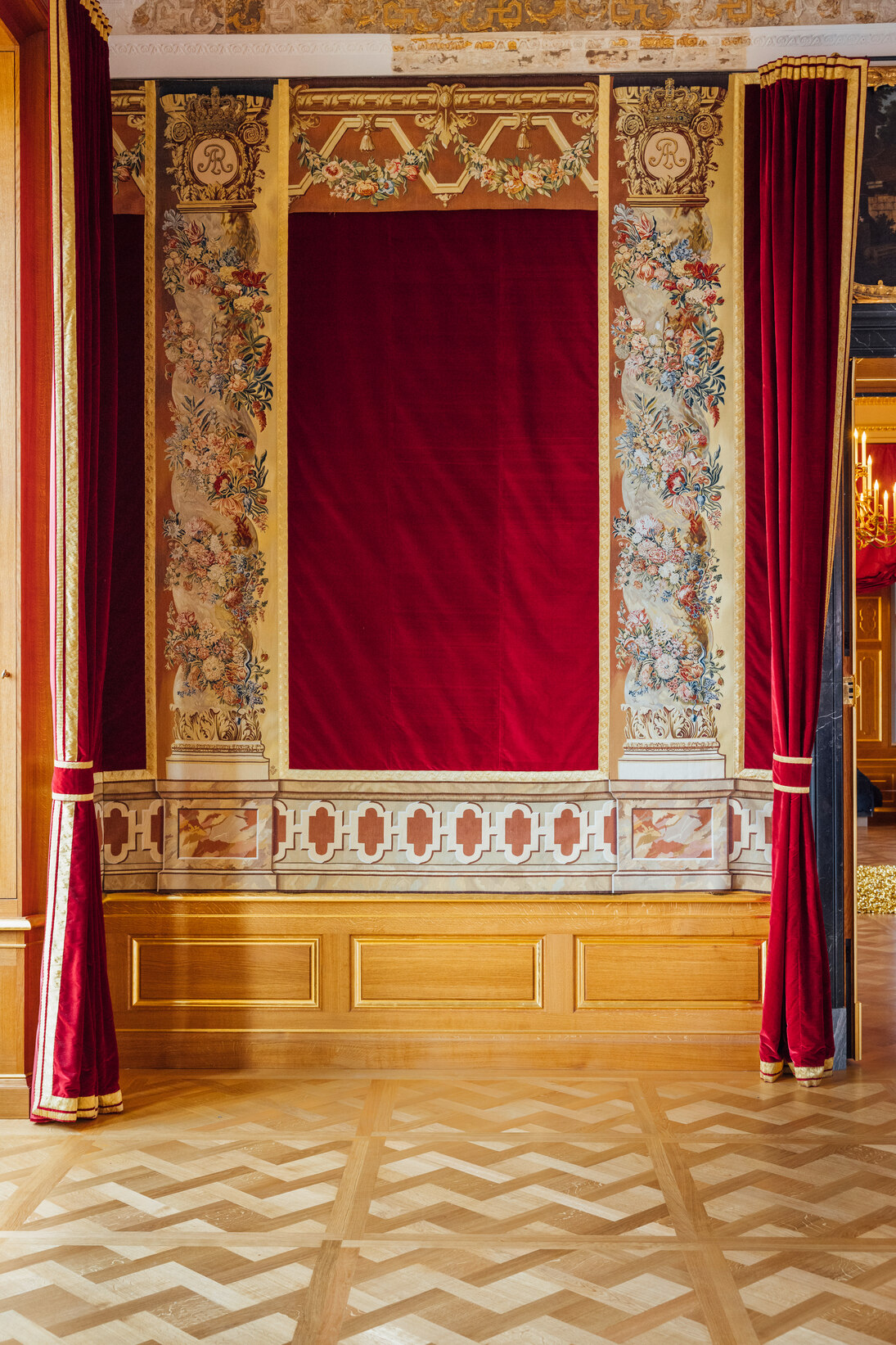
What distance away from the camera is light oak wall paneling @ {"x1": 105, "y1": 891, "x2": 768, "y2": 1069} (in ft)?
13.1

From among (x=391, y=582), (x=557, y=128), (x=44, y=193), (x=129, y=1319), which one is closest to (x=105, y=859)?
(x=391, y=582)

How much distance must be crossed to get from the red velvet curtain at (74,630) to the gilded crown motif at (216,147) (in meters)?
0.43

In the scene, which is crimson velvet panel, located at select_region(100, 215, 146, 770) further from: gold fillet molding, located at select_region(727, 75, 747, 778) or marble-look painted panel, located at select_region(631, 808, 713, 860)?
gold fillet molding, located at select_region(727, 75, 747, 778)

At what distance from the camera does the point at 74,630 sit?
11.6ft

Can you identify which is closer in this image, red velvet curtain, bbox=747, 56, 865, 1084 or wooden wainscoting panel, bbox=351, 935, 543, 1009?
red velvet curtain, bbox=747, 56, 865, 1084

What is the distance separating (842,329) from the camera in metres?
3.92

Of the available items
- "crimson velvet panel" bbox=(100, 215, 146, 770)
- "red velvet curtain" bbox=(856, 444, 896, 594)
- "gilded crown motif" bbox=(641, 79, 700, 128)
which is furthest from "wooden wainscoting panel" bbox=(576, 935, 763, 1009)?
"red velvet curtain" bbox=(856, 444, 896, 594)

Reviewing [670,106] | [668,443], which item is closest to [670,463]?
[668,443]

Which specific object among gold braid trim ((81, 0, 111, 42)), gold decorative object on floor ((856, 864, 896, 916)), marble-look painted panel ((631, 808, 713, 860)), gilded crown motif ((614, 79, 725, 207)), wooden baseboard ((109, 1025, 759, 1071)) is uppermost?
gold braid trim ((81, 0, 111, 42))

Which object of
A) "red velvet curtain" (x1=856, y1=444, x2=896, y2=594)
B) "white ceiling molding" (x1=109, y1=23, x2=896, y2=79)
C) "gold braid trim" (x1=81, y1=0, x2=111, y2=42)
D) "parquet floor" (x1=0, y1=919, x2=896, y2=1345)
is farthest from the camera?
"red velvet curtain" (x1=856, y1=444, x2=896, y2=594)

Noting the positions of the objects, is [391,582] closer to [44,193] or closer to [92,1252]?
[44,193]

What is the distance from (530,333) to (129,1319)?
320 cm

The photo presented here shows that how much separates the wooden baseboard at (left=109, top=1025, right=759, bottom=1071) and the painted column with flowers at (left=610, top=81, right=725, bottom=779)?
3.13 feet

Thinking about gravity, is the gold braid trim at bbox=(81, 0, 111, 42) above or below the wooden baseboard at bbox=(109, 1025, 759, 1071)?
above
